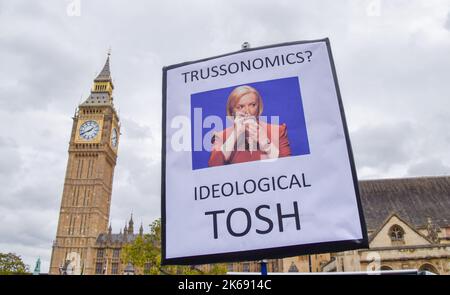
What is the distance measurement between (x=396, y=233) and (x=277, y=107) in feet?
108

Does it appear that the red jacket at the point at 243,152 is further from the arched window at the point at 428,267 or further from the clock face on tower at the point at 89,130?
the clock face on tower at the point at 89,130

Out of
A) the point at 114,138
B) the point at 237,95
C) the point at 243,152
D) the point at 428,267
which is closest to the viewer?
the point at 243,152

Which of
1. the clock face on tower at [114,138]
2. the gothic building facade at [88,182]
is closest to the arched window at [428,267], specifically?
the gothic building facade at [88,182]

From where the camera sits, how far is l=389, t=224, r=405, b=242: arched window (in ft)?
102

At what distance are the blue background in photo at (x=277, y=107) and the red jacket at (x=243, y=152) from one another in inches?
1.5

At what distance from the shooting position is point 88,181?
9662cm

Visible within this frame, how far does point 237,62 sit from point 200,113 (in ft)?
1.81

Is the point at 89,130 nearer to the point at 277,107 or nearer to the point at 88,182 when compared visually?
the point at 88,182

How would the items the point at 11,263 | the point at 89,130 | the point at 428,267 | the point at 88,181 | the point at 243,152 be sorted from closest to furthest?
the point at 243,152 < the point at 428,267 < the point at 11,263 < the point at 88,181 < the point at 89,130

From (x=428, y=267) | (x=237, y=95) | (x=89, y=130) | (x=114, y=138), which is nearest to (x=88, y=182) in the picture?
(x=89, y=130)

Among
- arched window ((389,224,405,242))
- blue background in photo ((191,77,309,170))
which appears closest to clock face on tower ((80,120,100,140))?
arched window ((389,224,405,242))

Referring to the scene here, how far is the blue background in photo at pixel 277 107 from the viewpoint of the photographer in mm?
2729
